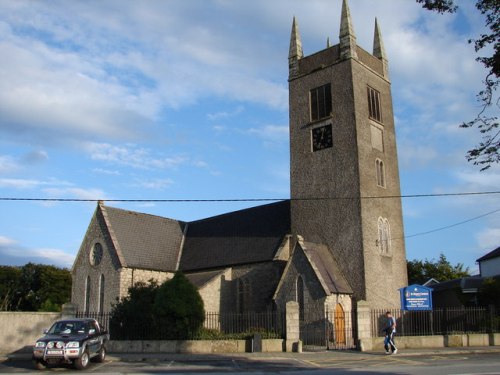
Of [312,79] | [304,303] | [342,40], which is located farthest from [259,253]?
[342,40]

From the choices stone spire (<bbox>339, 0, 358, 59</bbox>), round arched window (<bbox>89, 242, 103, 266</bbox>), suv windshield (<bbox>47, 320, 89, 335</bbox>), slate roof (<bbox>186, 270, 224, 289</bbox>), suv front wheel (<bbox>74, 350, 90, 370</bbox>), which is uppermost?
stone spire (<bbox>339, 0, 358, 59</bbox>)

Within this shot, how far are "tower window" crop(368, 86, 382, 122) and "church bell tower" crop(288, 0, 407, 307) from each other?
67 millimetres

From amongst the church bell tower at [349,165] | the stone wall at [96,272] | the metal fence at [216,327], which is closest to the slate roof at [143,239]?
the stone wall at [96,272]

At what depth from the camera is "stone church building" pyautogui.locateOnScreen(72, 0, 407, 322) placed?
101 ft

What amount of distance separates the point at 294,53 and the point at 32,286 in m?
55.6

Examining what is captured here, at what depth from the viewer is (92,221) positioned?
127 feet

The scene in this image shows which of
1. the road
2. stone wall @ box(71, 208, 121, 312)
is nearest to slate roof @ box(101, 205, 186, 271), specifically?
stone wall @ box(71, 208, 121, 312)

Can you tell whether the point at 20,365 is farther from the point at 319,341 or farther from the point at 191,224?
the point at 191,224

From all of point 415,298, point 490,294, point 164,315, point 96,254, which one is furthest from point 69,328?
point 490,294

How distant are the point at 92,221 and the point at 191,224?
8685mm

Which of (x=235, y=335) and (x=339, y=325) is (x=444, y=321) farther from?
(x=235, y=335)

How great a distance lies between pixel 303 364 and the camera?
1953 cm

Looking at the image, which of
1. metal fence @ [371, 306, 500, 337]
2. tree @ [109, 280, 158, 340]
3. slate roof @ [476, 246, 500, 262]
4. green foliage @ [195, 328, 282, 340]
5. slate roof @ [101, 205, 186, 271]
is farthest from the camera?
slate roof @ [476, 246, 500, 262]

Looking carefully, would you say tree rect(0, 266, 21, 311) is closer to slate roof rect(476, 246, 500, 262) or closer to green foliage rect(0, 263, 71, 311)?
green foliage rect(0, 263, 71, 311)
